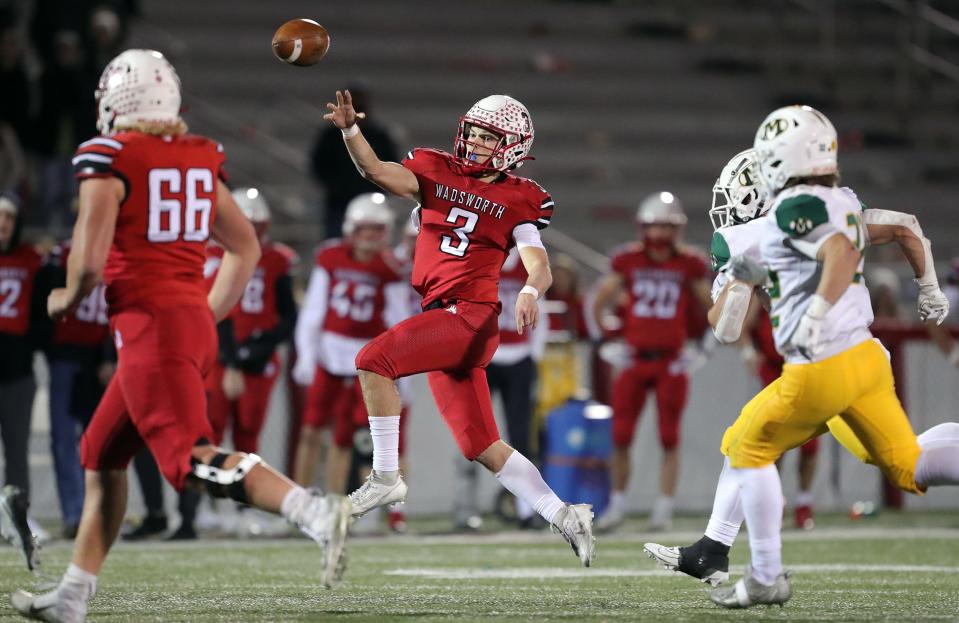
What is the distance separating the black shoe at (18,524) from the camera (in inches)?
193

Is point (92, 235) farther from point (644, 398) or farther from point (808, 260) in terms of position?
point (644, 398)

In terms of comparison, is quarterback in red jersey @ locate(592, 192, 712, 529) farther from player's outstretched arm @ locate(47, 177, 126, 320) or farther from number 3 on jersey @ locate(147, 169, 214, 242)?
player's outstretched arm @ locate(47, 177, 126, 320)

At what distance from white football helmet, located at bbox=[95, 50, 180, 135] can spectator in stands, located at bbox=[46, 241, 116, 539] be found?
3.86 meters

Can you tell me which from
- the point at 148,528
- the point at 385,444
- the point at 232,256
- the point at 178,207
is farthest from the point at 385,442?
the point at 148,528

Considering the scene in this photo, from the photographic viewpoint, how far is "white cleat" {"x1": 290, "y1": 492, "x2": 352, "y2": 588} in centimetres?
401

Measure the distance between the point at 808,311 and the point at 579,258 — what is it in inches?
311

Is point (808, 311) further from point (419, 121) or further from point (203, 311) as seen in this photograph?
point (419, 121)

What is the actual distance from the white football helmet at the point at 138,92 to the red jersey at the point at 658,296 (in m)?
5.28

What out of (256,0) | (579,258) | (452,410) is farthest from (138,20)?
(452,410)

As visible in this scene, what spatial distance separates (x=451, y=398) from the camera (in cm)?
537

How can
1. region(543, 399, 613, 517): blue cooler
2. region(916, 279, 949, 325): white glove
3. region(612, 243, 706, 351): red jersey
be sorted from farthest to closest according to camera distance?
region(543, 399, 613, 517): blue cooler
region(612, 243, 706, 351): red jersey
region(916, 279, 949, 325): white glove

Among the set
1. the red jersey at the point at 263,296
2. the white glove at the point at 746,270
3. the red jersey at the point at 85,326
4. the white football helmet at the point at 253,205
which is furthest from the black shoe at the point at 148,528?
the white glove at the point at 746,270

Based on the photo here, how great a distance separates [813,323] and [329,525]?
143 cm

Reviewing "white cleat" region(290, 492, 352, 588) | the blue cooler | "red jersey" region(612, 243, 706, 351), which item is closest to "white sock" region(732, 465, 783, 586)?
"white cleat" region(290, 492, 352, 588)
